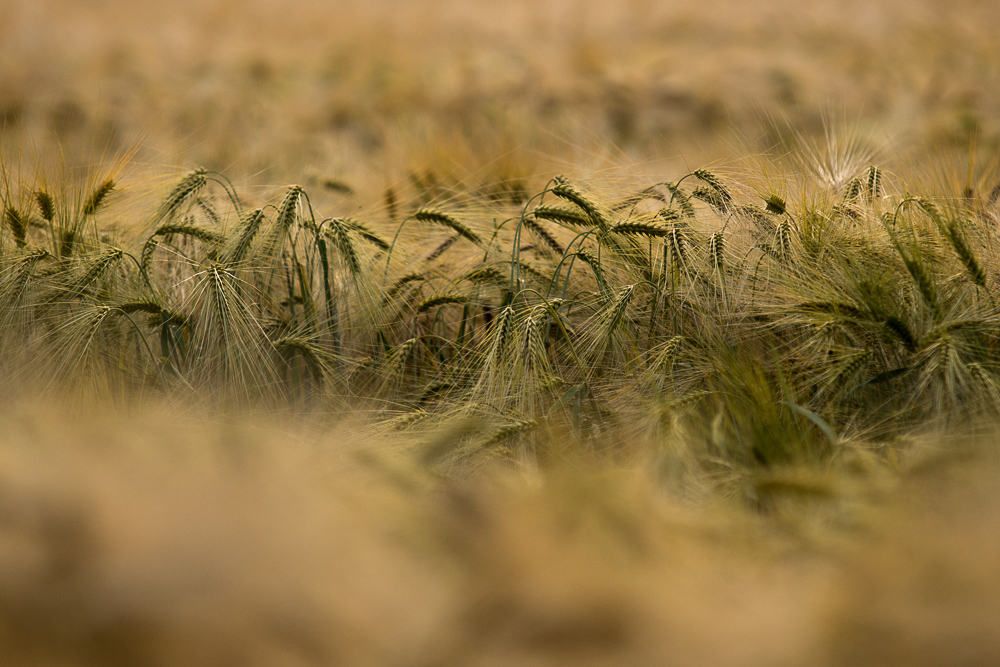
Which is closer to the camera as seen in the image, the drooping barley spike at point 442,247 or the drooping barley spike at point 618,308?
the drooping barley spike at point 618,308

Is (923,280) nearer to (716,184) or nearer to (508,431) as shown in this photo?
(716,184)

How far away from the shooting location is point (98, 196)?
6.07 ft

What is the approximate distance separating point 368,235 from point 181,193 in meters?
0.53

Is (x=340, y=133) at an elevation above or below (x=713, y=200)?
above

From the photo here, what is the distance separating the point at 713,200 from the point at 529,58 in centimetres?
444

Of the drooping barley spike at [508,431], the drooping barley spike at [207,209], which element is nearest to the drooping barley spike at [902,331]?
the drooping barley spike at [508,431]

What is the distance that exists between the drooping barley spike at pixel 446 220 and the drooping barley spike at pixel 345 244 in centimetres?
22

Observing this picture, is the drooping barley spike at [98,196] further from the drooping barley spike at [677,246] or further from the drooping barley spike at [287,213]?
the drooping barley spike at [677,246]

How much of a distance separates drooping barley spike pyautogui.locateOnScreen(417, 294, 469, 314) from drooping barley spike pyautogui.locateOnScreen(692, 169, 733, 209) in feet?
2.07

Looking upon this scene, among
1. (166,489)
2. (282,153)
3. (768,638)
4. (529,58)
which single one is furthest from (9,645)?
(529,58)

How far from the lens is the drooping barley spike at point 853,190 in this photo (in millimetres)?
1629

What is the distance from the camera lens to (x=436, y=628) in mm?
505

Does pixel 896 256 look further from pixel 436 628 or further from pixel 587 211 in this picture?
pixel 436 628

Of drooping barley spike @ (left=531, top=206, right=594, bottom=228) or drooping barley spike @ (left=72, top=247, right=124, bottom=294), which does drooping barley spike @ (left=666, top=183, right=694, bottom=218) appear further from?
drooping barley spike @ (left=72, top=247, right=124, bottom=294)
